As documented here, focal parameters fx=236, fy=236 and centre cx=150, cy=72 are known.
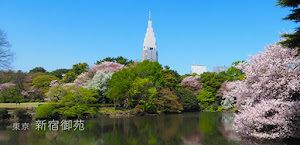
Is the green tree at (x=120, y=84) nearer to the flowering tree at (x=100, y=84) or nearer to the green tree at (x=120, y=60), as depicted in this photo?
the flowering tree at (x=100, y=84)

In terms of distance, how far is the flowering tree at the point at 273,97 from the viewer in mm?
9492

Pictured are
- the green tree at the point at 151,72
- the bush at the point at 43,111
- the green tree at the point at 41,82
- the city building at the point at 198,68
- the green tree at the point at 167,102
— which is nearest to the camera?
the bush at the point at 43,111

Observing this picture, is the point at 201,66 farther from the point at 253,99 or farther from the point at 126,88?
the point at 253,99

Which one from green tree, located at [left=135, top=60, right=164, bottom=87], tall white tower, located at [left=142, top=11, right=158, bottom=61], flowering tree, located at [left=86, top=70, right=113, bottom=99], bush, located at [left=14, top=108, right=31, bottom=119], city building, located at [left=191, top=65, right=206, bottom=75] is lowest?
bush, located at [left=14, top=108, right=31, bottom=119]

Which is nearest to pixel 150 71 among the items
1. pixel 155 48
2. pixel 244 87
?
pixel 244 87

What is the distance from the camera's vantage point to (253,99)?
35.4ft

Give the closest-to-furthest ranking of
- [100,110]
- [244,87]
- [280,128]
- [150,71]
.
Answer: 1. [280,128]
2. [244,87]
3. [100,110]
4. [150,71]

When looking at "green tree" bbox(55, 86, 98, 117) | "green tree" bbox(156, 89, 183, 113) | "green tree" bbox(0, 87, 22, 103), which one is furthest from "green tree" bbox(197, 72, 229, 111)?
"green tree" bbox(0, 87, 22, 103)

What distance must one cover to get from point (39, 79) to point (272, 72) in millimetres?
35954

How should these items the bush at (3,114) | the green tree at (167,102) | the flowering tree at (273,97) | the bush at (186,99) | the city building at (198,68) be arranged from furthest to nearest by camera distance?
the city building at (198,68) < the bush at (186,99) < the green tree at (167,102) < the bush at (3,114) < the flowering tree at (273,97)

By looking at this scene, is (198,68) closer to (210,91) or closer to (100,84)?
(210,91)

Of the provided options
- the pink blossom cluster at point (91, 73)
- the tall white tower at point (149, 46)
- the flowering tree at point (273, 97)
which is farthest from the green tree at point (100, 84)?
the tall white tower at point (149, 46)

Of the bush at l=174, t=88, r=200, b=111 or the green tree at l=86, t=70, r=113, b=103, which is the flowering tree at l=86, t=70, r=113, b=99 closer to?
the green tree at l=86, t=70, r=113, b=103

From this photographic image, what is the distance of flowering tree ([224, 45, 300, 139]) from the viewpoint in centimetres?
949
